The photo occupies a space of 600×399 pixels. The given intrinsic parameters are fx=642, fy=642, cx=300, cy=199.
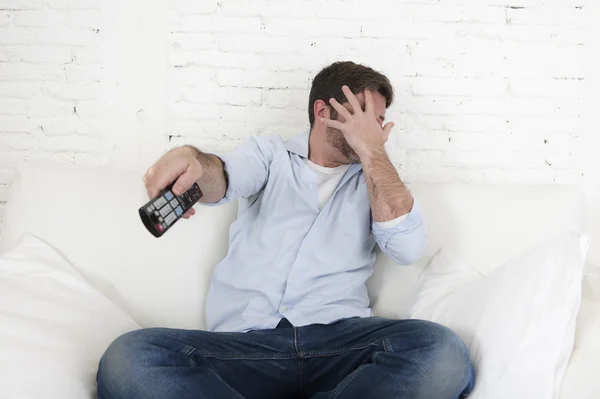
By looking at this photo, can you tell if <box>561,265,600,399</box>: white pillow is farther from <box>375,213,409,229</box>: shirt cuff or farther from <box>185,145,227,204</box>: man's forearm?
<box>185,145,227,204</box>: man's forearm

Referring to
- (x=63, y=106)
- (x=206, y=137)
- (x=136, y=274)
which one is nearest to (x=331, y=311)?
(x=136, y=274)

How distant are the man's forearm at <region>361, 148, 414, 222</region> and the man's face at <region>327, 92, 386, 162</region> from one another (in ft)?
0.28

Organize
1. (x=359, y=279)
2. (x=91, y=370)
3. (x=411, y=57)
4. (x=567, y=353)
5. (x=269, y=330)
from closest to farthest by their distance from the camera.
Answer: (x=567, y=353) < (x=91, y=370) < (x=269, y=330) < (x=359, y=279) < (x=411, y=57)

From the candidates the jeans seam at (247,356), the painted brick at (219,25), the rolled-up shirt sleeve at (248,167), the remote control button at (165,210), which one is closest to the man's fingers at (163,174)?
the remote control button at (165,210)

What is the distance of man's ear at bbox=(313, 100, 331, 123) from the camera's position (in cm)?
186

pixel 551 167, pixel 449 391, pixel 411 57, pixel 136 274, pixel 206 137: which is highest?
pixel 411 57

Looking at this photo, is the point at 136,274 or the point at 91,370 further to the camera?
the point at 136,274

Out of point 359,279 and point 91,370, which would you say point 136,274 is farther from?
point 359,279

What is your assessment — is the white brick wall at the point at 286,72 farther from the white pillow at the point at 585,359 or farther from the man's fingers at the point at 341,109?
the white pillow at the point at 585,359

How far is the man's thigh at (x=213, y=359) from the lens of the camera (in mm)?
1308

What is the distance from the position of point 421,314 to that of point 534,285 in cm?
38

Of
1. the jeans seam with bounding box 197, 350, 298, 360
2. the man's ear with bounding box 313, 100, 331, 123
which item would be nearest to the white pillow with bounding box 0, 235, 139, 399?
the jeans seam with bounding box 197, 350, 298, 360

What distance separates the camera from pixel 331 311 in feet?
5.43

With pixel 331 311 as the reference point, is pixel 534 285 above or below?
above
